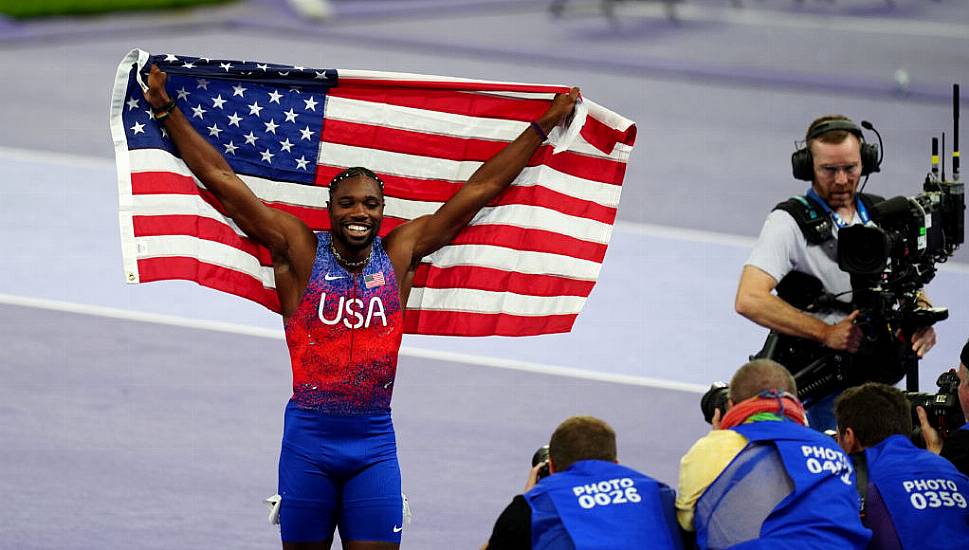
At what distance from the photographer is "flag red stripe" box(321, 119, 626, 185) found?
7.55 meters

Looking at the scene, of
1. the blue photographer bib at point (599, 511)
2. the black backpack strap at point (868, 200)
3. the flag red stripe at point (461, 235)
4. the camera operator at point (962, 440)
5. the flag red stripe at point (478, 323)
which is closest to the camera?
the blue photographer bib at point (599, 511)

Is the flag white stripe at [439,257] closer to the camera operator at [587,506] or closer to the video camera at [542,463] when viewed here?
the video camera at [542,463]

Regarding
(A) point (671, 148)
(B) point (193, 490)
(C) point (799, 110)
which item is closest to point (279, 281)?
(B) point (193, 490)

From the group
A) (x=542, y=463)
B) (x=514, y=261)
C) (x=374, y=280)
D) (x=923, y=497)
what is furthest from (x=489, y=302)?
(x=923, y=497)

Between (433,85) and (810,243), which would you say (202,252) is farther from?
(810,243)

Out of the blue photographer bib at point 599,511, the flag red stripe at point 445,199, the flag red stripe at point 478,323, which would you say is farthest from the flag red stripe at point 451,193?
the blue photographer bib at point 599,511

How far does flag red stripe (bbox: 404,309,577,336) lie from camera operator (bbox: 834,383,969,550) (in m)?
1.79

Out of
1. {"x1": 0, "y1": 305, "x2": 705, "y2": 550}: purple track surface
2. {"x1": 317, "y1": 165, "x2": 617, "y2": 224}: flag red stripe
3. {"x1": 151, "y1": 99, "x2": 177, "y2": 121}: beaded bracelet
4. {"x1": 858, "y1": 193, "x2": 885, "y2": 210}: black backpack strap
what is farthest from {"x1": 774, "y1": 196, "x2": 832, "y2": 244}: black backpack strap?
{"x1": 151, "y1": 99, "x2": 177, "y2": 121}: beaded bracelet

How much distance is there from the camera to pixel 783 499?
5684mm

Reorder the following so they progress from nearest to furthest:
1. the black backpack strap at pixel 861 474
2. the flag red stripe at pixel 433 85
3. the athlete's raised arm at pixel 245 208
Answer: the black backpack strap at pixel 861 474, the athlete's raised arm at pixel 245 208, the flag red stripe at pixel 433 85

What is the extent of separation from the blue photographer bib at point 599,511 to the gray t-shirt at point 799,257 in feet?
7.37

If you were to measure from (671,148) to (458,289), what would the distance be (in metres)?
9.80

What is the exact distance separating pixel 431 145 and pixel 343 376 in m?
1.46

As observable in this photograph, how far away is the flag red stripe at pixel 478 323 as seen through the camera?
7605mm
